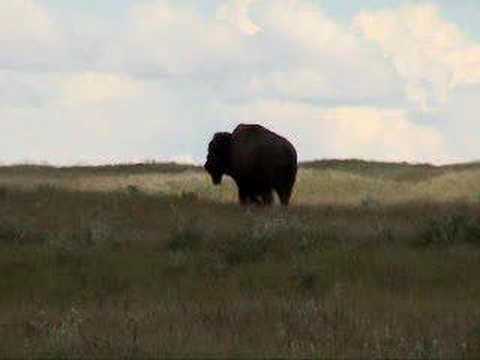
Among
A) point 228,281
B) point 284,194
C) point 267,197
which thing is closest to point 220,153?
point 267,197

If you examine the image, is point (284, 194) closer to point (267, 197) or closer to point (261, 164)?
point (267, 197)

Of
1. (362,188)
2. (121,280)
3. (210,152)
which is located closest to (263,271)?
(121,280)

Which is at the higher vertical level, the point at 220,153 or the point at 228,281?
the point at 220,153

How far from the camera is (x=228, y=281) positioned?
13.2m

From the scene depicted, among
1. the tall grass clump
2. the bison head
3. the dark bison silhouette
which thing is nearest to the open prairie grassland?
Result: the tall grass clump

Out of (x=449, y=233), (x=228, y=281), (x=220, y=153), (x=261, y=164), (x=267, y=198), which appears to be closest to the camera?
(x=228, y=281)

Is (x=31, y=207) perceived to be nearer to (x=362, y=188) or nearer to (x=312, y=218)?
(x=312, y=218)

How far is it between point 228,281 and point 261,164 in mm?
13458

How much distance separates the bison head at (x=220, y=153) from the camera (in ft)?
95.1

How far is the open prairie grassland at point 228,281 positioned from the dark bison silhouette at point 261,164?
2.43 meters

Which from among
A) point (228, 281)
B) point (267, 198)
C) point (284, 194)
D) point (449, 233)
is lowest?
point (228, 281)

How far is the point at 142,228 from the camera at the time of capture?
18812 millimetres

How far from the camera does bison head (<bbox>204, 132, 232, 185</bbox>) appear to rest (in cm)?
2900

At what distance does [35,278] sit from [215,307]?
406 centimetres
